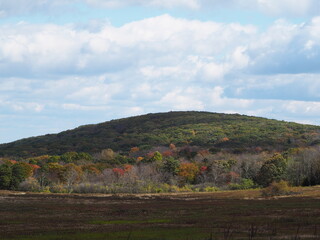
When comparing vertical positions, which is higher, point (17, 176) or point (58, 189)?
point (17, 176)

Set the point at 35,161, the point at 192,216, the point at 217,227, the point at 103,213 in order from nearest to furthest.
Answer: the point at 217,227
the point at 192,216
the point at 103,213
the point at 35,161

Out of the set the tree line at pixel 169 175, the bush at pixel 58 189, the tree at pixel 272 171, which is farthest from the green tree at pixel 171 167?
the bush at pixel 58 189

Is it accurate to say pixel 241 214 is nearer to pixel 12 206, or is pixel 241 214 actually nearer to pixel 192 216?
pixel 192 216

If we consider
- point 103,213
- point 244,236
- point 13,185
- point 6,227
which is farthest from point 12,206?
point 13,185

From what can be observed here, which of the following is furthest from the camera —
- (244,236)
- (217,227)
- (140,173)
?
(140,173)

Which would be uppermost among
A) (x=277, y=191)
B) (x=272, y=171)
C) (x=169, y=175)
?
(x=272, y=171)

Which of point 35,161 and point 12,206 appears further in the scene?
point 35,161

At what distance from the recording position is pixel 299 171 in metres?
104

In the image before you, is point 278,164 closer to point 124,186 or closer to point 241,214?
point 124,186

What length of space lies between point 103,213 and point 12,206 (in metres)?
14.1

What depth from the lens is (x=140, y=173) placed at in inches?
4808

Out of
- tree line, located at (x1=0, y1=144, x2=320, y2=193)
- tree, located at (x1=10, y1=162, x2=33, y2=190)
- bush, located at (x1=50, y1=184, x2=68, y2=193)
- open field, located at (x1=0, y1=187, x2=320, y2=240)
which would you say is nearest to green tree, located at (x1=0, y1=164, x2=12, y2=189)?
tree line, located at (x1=0, y1=144, x2=320, y2=193)

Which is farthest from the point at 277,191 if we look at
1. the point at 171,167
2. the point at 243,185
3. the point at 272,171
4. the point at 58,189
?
the point at 58,189

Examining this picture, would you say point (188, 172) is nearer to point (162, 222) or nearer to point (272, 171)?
point (272, 171)
